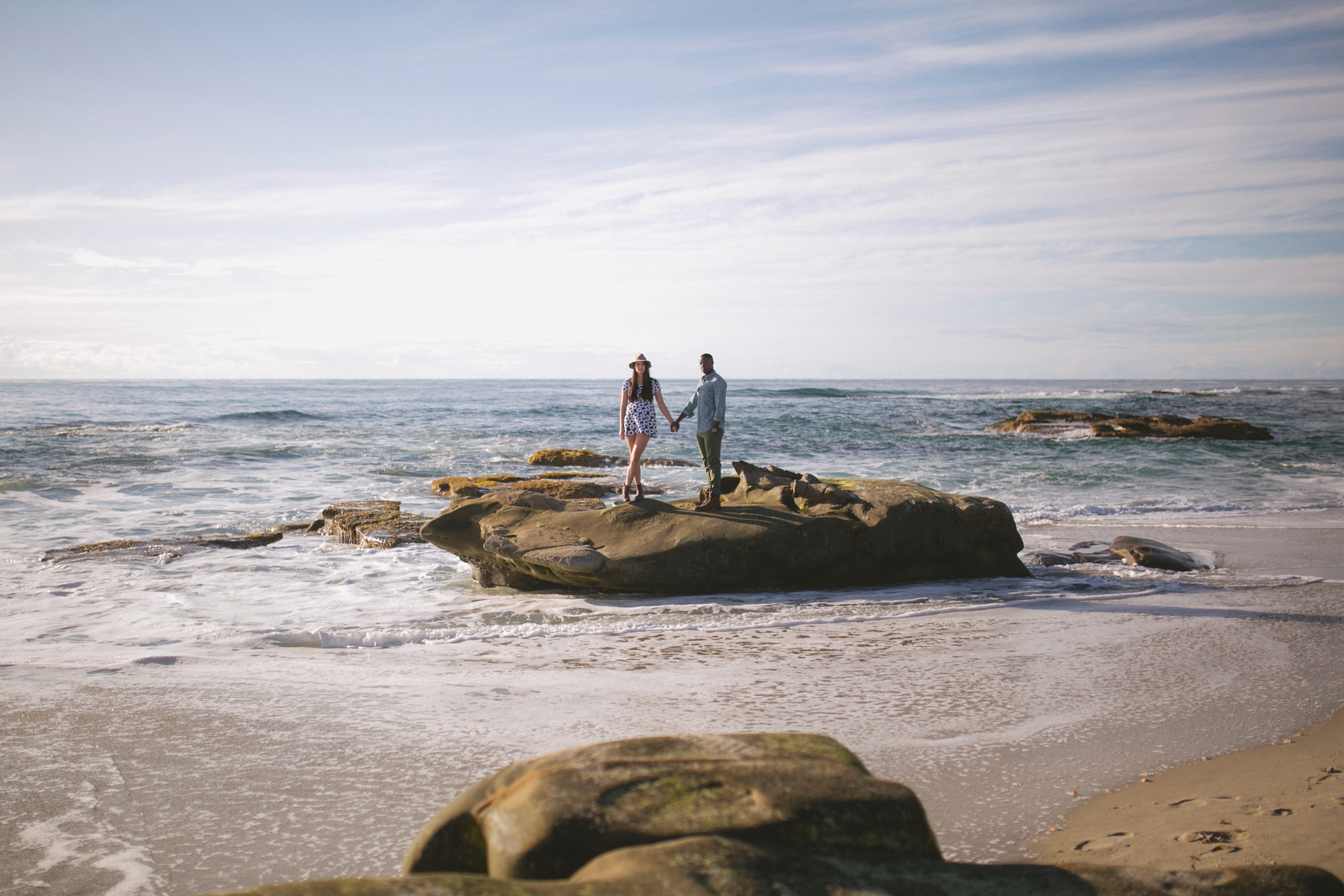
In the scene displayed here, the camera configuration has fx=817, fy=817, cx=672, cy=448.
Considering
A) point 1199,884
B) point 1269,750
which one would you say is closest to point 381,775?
point 1199,884

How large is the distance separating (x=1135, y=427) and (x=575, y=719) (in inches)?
1102

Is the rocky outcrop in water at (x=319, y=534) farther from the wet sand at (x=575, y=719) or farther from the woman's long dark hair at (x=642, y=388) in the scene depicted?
the wet sand at (x=575, y=719)

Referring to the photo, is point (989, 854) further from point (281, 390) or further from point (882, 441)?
point (281, 390)

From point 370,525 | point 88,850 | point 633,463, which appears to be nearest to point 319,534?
point 370,525

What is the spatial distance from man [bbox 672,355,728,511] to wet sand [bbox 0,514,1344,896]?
9.70 ft

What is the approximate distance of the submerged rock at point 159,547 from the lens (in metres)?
8.96

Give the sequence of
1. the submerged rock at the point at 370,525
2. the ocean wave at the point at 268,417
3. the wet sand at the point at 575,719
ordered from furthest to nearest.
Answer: the ocean wave at the point at 268,417 → the submerged rock at the point at 370,525 → the wet sand at the point at 575,719

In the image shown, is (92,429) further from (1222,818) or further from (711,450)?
(1222,818)

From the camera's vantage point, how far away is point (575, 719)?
14.4 ft

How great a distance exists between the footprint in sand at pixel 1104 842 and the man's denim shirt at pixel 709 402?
20.4 feet

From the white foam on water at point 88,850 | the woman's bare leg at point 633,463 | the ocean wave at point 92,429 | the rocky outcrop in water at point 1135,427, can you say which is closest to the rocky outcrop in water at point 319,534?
the woman's bare leg at point 633,463

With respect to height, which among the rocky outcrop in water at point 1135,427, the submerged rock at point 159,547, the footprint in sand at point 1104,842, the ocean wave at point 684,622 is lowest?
the ocean wave at point 684,622

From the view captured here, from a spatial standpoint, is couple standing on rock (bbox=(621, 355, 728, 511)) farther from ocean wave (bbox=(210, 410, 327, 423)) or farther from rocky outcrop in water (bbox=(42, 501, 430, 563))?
ocean wave (bbox=(210, 410, 327, 423))

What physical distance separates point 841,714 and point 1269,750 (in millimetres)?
2027
